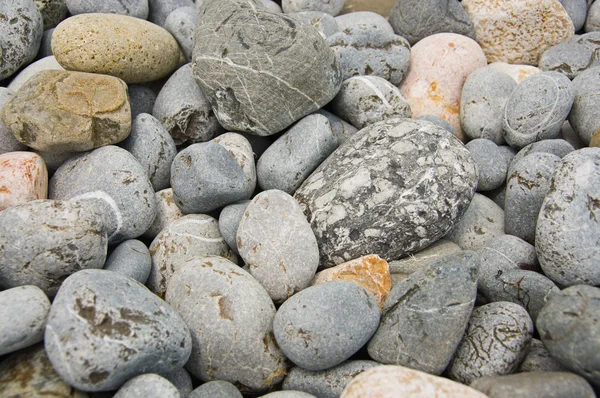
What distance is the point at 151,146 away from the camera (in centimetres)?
332

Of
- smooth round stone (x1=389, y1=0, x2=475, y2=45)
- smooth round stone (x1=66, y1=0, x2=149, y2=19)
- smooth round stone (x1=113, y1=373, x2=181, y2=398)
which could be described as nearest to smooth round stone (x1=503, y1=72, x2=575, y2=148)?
smooth round stone (x1=389, y1=0, x2=475, y2=45)

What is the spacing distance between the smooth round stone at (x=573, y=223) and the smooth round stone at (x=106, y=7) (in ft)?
10.5

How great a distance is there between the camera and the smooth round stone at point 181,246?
2971 mm

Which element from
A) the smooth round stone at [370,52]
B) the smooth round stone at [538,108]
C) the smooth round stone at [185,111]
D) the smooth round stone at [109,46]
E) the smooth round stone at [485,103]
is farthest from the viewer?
the smooth round stone at [370,52]

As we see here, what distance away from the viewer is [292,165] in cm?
331

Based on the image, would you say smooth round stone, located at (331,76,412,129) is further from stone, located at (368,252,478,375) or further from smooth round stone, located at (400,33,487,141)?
stone, located at (368,252,478,375)

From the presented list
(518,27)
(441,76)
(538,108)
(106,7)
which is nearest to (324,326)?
(538,108)

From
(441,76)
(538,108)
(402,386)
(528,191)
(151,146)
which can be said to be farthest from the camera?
(441,76)

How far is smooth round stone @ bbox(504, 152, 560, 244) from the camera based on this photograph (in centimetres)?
304

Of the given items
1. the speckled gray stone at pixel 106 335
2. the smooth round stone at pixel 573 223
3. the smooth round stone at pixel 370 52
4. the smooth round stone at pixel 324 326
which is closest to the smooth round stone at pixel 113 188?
the speckled gray stone at pixel 106 335

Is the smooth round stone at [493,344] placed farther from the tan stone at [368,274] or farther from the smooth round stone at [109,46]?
the smooth round stone at [109,46]

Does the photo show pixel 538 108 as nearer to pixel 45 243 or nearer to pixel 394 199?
pixel 394 199

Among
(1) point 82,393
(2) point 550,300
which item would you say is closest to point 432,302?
(2) point 550,300

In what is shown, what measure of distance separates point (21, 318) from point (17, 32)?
2254 mm
